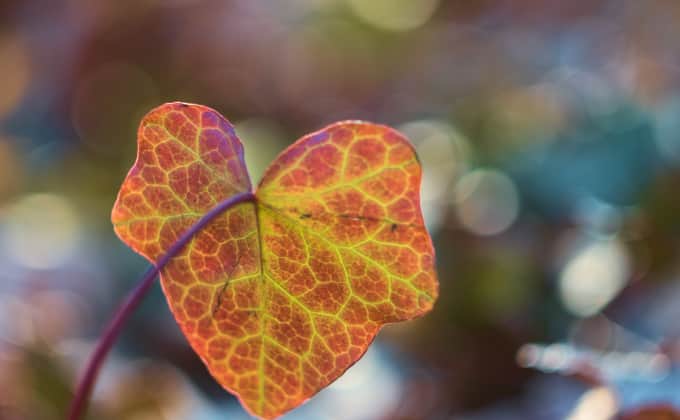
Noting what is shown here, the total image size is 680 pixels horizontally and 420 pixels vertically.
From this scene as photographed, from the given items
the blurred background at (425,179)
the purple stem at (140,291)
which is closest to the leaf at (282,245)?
the purple stem at (140,291)

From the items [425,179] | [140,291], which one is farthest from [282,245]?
[425,179]

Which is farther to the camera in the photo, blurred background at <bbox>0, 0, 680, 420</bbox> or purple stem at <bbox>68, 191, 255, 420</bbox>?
blurred background at <bbox>0, 0, 680, 420</bbox>

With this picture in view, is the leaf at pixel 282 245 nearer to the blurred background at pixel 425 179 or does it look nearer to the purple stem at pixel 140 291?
the purple stem at pixel 140 291

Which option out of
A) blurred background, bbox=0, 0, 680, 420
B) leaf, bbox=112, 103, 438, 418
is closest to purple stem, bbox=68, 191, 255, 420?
leaf, bbox=112, 103, 438, 418

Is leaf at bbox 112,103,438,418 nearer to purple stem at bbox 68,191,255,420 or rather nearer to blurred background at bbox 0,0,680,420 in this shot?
purple stem at bbox 68,191,255,420

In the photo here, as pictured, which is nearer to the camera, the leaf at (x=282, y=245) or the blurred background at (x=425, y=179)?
the leaf at (x=282, y=245)
